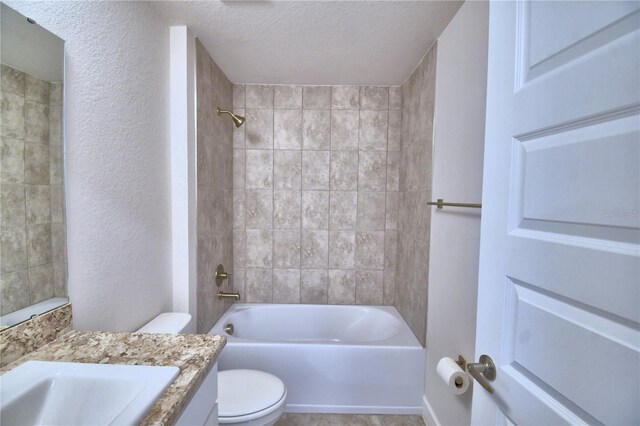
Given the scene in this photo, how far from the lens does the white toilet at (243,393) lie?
1292 millimetres

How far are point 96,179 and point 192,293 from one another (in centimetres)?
85

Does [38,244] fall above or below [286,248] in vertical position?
above

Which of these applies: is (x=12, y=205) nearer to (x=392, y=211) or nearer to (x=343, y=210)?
(x=343, y=210)

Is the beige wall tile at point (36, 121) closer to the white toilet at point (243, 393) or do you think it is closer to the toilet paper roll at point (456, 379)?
the white toilet at point (243, 393)

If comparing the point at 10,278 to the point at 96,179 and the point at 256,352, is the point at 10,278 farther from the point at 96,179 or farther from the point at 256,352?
the point at 256,352

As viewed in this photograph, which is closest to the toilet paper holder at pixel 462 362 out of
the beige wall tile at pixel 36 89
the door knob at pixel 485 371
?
the door knob at pixel 485 371

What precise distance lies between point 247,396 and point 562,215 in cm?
144

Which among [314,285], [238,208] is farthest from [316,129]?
[314,285]

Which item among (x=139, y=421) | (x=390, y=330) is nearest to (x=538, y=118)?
(x=139, y=421)

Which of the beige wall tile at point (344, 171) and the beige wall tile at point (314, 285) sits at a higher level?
the beige wall tile at point (344, 171)

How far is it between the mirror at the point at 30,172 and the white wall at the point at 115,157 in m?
0.04

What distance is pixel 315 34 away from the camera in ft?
5.44

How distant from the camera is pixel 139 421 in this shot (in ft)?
1.97

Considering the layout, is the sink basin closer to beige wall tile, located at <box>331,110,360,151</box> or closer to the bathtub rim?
the bathtub rim
